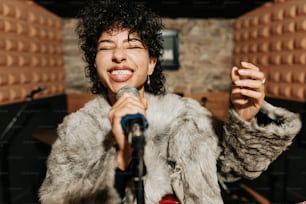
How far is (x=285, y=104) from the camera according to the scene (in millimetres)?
3057

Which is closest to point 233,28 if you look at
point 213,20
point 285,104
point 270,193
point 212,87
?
point 213,20

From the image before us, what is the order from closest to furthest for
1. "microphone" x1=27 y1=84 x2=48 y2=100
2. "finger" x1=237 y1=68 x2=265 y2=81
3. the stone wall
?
"finger" x1=237 y1=68 x2=265 y2=81 → "microphone" x1=27 y1=84 x2=48 y2=100 → the stone wall

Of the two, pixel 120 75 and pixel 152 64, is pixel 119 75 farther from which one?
pixel 152 64

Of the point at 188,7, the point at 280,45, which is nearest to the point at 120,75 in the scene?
the point at 280,45

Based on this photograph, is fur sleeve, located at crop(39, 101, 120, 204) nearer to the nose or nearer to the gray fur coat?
the gray fur coat

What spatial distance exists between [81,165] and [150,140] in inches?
12.6

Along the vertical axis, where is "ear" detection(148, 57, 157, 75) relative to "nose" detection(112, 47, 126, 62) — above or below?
below

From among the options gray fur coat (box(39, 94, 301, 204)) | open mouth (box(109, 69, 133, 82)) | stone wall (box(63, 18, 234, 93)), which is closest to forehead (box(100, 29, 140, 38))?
open mouth (box(109, 69, 133, 82))

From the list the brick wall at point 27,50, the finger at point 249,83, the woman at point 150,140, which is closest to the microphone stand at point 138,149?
the woman at point 150,140

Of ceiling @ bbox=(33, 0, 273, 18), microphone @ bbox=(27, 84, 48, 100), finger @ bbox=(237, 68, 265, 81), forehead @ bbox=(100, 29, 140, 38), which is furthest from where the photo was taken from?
ceiling @ bbox=(33, 0, 273, 18)

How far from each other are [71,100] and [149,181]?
348 cm

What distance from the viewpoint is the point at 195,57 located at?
4.47 m

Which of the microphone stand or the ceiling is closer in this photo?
the microphone stand

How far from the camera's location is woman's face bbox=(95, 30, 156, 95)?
1.14 meters
